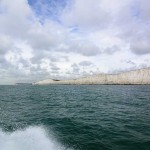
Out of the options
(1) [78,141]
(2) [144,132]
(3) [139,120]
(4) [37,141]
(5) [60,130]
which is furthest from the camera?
(3) [139,120]

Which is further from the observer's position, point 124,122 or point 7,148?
point 124,122

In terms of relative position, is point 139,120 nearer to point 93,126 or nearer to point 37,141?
point 93,126

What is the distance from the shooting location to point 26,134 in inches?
893

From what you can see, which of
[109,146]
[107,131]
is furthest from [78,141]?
[107,131]

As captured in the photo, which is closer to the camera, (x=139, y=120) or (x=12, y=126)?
(x=12, y=126)

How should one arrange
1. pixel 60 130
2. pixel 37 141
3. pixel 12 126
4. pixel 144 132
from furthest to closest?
pixel 12 126 < pixel 60 130 < pixel 144 132 < pixel 37 141

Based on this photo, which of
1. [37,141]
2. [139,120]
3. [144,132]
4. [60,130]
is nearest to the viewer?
[37,141]

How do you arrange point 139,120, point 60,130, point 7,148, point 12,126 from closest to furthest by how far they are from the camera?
point 7,148 → point 60,130 → point 12,126 → point 139,120

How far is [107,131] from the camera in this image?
85.0 ft

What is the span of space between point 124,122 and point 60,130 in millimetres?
9413

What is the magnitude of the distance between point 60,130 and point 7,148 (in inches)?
422

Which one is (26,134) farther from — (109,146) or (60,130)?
(109,146)

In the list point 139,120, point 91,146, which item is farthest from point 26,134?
point 139,120

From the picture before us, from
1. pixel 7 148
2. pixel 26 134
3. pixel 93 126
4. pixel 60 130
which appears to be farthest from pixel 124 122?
pixel 7 148
